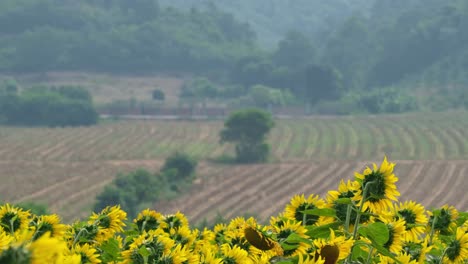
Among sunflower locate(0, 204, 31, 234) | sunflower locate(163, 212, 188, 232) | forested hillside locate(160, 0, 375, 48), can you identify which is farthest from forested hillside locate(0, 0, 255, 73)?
sunflower locate(0, 204, 31, 234)

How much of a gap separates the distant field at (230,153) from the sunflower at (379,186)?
79.3ft

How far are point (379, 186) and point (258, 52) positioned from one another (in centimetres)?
7672

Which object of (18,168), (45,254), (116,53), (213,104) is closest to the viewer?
(45,254)

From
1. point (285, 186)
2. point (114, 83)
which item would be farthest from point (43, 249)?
point (114, 83)

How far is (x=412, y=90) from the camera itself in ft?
207

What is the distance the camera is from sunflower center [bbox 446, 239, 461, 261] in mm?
2117

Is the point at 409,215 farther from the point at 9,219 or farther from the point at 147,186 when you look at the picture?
the point at 147,186

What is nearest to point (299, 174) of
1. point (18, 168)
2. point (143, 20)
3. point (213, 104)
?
point (18, 168)

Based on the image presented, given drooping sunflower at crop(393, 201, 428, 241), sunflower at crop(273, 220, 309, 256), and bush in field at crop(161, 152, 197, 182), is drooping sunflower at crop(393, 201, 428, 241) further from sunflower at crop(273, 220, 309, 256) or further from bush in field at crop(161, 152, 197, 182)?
bush in field at crop(161, 152, 197, 182)

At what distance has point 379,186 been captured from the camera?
185 centimetres

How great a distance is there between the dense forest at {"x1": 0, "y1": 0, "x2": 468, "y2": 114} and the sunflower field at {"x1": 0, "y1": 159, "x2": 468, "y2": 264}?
179 ft

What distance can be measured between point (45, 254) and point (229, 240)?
145 cm

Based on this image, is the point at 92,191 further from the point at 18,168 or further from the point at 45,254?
the point at 45,254

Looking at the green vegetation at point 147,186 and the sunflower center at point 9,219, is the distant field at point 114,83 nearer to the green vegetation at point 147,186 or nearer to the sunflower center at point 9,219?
the green vegetation at point 147,186
